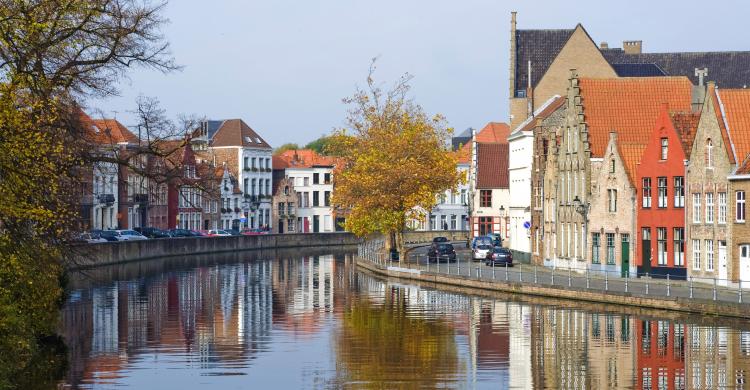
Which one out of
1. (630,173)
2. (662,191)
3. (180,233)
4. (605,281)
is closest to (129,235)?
(180,233)

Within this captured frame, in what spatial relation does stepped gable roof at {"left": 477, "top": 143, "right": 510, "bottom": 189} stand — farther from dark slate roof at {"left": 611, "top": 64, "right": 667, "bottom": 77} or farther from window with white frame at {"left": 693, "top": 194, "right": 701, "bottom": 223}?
window with white frame at {"left": 693, "top": 194, "right": 701, "bottom": 223}

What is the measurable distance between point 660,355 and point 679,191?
81.5ft

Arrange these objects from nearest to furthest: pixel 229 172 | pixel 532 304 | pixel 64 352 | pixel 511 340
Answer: pixel 64 352 → pixel 511 340 → pixel 532 304 → pixel 229 172

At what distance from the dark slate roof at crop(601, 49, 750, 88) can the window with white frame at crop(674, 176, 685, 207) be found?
45.9 meters

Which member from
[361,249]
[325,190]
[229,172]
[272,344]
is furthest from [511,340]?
[325,190]

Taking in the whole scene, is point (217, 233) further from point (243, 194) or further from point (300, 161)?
point (300, 161)

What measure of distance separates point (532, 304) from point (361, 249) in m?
49.2

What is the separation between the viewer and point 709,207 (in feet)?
194

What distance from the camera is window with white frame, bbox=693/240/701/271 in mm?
59438

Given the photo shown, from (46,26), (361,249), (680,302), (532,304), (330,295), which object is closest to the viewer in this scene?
(46,26)

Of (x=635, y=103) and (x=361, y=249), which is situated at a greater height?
(x=635, y=103)

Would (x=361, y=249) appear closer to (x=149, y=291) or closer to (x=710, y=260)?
(x=149, y=291)

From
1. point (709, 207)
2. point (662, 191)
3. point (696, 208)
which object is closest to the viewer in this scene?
point (709, 207)

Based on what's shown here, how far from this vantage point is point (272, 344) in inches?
1722
